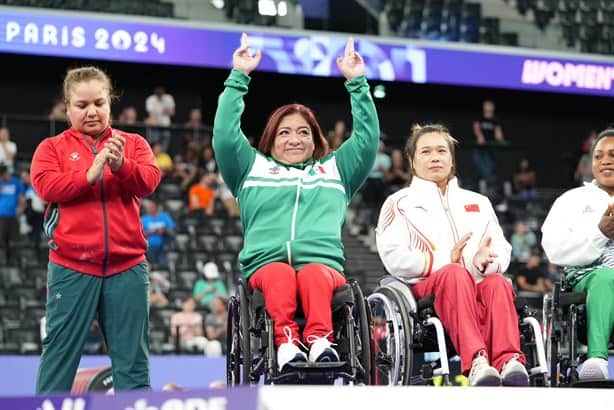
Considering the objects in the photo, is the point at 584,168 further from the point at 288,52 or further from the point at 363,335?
the point at 363,335

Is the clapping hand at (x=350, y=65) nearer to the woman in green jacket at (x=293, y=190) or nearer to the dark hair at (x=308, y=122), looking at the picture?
the woman in green jacket at (x=293, y=190)

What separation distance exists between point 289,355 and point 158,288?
8089mm

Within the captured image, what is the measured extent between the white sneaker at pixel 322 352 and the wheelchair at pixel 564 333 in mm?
1364

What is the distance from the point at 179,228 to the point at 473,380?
9.54m

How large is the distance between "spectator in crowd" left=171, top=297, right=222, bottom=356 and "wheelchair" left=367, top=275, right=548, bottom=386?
5907 millimetres

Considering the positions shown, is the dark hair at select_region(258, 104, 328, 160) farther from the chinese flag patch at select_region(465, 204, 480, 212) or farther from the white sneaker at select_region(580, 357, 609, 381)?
the white sneaker at select_region(580, 357, 609, 381)

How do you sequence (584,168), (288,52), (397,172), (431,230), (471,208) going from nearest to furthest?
1. (431,230)
2. (471,208)
3. (397,172)
4. (288,52)
5. (584,168)

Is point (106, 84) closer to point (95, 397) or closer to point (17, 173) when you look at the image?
point (95, 397)

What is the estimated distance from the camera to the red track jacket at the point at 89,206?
5383 millimetres

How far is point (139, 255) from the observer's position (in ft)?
18.1

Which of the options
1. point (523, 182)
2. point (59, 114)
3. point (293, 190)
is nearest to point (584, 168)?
point (523, 182)

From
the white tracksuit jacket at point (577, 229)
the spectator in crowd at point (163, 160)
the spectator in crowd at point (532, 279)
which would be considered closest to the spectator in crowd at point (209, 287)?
the spectator in crowd at point (163, 160)

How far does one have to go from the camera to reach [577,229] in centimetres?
630

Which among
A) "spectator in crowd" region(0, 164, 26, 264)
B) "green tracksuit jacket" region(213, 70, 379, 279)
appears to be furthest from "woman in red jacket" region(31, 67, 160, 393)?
"spectator in crowd" region(0, 164, 26, 264)
